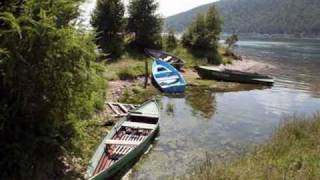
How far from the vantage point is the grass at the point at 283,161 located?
34.8ft

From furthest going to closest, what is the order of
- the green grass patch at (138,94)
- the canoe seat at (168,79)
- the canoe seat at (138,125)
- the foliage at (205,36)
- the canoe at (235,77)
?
the foliage at (205,36), the canoe at (235,77), the canoe seat at (168,79), the green grass patch at (138,94), the canoe seat at (138,125)

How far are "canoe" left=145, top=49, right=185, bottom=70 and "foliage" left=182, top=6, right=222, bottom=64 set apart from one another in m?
6.82

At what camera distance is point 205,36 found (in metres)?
48.3

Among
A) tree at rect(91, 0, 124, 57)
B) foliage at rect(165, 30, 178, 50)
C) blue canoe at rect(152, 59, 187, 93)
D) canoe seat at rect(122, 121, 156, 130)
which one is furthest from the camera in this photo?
foliage at rect(165, 30, 178, 50)

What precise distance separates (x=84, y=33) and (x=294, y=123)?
32.6 ft

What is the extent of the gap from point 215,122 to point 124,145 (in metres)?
7.95

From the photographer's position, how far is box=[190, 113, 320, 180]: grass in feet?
34.8

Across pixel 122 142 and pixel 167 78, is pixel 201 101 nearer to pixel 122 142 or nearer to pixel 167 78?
pixel 167 78

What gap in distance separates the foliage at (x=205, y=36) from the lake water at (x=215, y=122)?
1333cm

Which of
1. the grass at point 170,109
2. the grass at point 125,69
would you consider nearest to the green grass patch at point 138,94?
the grass at point 170,109

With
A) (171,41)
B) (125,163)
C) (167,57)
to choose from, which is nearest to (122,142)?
(125,163)

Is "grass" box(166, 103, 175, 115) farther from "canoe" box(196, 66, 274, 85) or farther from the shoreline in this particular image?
"canoe" box(196, 66, 274, 85)

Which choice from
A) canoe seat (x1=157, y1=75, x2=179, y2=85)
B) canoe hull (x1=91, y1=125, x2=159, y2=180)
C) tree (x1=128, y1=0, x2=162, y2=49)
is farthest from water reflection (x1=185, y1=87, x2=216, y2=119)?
tree (x1=128, y1=0, x2=162, y2=49)

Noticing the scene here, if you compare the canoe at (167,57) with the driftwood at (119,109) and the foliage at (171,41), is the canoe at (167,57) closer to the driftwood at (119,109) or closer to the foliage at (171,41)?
the foliage at (171,41)
